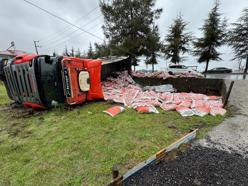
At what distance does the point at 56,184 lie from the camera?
1.56 metres


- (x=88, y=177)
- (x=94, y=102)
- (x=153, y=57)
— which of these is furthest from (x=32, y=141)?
(x=153, y=57)

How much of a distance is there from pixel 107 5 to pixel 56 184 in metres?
12.8

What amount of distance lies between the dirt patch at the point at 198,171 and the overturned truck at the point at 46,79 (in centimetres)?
291

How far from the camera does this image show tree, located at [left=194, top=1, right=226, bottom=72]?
13984mm

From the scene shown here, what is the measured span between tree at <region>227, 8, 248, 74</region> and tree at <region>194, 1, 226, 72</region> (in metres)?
1.32

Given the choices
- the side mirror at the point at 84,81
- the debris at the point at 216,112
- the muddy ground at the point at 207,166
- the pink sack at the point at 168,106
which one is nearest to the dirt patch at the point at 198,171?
the muddy ground at the point at 207,166

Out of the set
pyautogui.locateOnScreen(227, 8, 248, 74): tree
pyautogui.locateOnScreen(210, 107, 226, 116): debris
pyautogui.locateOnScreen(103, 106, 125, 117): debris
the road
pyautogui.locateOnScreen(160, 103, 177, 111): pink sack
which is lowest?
the road

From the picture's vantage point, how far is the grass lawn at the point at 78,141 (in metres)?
1.73

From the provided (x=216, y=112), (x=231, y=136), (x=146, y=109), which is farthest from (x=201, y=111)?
(x=146, y=109)

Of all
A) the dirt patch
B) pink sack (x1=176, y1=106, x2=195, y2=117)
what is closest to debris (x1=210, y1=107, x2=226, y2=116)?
pink sack (x1=176, y1=106, x2=195, y2=117)

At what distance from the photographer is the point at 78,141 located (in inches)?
96.8

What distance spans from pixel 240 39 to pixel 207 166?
14151 millimetres

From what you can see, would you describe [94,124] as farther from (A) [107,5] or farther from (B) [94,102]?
(A) [107,5]

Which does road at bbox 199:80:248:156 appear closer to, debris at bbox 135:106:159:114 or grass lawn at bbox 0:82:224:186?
grass lawn at bbox 0:82:224:186
